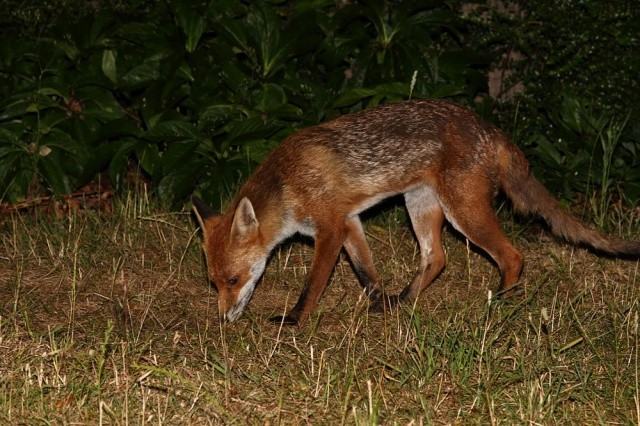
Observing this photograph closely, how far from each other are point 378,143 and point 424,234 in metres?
0.76

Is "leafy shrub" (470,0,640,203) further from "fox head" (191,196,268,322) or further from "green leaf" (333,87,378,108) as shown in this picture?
"fox head" (191,196,268,322)

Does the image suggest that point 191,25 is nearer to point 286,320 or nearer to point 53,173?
point 53,173

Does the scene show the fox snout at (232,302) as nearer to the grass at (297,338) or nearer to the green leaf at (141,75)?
the grass at (297,338)

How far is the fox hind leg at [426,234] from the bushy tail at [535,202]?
52cm

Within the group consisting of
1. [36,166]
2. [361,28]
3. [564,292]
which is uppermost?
[361,28]

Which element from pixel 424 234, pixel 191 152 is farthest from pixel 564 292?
pixel 191 152

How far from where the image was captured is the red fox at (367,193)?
5992 mm

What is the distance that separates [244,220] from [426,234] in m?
1.35

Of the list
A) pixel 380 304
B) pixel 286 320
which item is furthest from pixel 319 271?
pixel 380 304

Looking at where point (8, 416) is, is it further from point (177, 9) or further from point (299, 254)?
point (177, 9)

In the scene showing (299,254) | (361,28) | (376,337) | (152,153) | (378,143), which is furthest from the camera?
(361,28)

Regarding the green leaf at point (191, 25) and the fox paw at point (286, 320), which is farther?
the green leaf at point (191, 25)

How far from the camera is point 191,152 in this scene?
743 cm

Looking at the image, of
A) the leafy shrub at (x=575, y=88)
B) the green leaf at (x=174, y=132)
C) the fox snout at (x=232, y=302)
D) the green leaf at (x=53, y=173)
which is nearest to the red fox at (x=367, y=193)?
the fox snout at (x=232, y=302)
